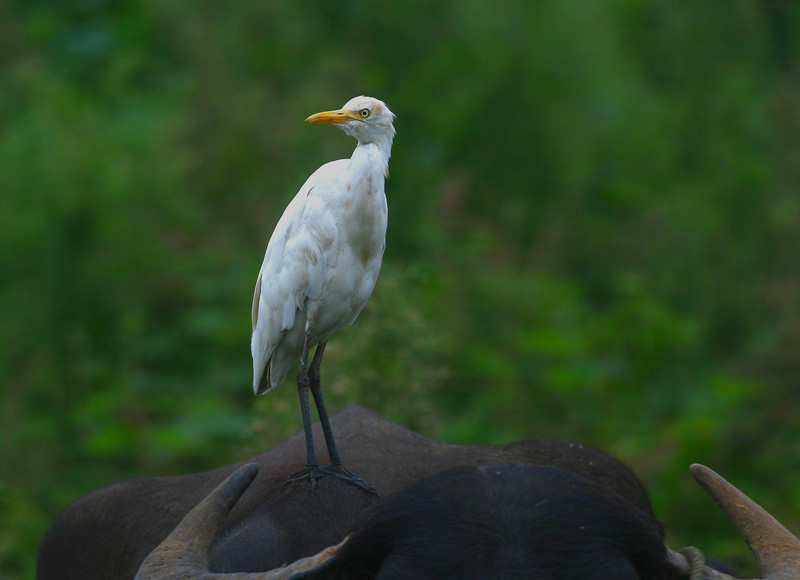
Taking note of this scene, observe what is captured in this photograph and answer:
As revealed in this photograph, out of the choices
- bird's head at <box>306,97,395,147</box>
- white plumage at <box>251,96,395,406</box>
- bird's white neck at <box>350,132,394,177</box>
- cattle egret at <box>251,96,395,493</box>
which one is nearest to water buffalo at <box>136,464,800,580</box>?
cattle egret at <box>251,96,395,493</box>

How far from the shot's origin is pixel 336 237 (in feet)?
11.0

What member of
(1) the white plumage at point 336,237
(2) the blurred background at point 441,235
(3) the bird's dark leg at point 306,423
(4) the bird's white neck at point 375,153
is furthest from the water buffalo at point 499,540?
(2) the blurred background at point 441,235

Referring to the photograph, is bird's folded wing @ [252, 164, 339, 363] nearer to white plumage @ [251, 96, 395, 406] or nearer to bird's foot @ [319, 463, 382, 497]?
white plumage @ [251, 96, 395, 406]

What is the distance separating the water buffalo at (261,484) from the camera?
3982mm

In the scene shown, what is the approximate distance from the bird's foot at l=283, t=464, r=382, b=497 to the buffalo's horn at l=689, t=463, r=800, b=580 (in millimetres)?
1039

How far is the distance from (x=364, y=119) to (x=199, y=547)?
1411mm

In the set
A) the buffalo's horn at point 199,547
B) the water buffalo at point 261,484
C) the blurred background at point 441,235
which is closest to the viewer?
the buffalo's horn at point 199,547

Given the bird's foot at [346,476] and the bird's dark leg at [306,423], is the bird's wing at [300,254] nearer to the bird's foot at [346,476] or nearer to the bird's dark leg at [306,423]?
the bird's dark leg at [306,423]

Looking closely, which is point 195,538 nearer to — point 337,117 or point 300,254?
point 300,254

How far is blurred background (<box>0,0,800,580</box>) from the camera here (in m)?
7.46

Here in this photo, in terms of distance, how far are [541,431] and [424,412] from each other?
2158mm

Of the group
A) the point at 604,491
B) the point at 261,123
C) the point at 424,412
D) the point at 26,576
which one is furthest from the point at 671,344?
the point at 604,491

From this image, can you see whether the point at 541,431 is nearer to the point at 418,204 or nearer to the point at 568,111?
the point at 418,204

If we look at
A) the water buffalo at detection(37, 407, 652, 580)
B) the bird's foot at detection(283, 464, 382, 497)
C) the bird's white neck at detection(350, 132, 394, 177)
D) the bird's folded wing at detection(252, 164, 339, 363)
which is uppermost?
the bird's white neck at detection(350, 132, 394, 177)
